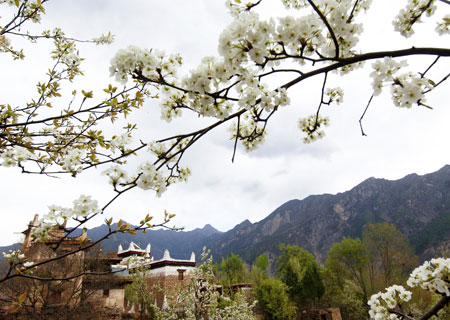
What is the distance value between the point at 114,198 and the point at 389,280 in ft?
125

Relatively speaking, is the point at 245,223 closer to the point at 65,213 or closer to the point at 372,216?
the point at 372,216

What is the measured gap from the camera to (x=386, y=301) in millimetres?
2457

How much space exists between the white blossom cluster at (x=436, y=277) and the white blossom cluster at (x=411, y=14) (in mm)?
2103

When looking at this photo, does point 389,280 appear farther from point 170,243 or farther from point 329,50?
point 170,243

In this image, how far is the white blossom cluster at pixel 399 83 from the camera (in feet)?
6.80

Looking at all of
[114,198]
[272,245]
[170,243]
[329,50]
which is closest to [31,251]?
[114,198]

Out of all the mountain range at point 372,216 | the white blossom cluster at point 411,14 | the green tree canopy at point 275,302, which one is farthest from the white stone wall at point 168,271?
the mountain range at point 372,216

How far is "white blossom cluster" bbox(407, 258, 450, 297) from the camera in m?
1.78

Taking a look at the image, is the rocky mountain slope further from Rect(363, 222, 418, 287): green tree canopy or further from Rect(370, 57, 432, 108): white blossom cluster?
Rect(370, 57, 432, 108): white blossom cluster

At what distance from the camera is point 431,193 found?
3553 inches

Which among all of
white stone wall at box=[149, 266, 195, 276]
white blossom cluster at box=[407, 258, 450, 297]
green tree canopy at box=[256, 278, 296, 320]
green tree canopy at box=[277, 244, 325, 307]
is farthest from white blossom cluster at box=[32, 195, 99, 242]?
green tree canopy at box=[277, 244, 325, 307]

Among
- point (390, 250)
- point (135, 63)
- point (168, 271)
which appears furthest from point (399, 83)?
point (390, 250)

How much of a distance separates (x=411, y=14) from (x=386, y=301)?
2.75 m

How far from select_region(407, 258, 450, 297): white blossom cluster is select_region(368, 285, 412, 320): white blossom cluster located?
492 millimetres
